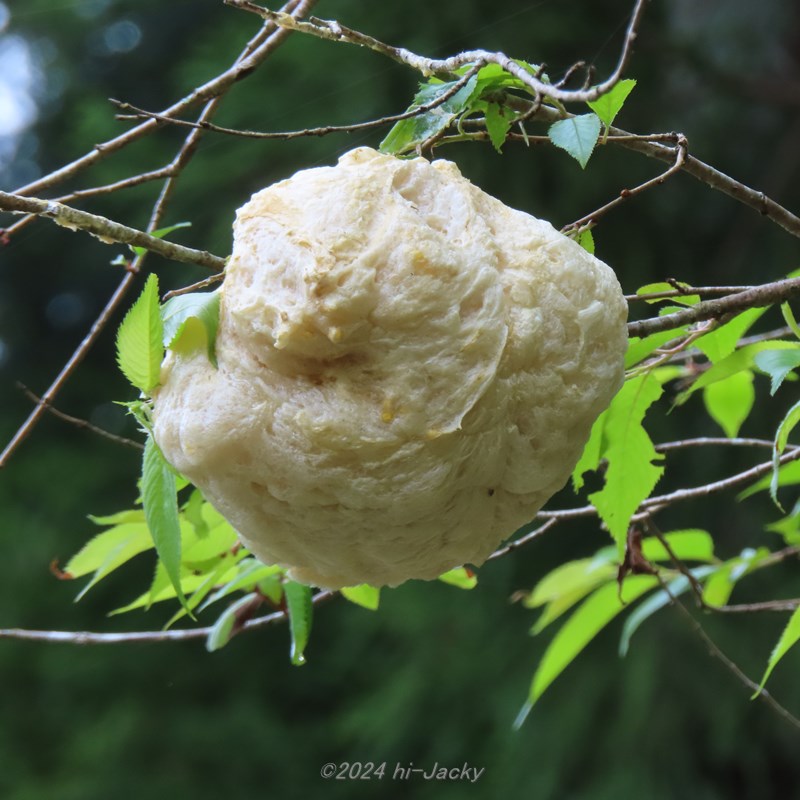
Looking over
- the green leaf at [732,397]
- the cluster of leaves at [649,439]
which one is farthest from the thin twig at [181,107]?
the green leaf at [732,397]

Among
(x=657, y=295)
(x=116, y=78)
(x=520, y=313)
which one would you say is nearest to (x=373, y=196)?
(x=520, y=313)

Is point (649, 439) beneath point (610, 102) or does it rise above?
beneath

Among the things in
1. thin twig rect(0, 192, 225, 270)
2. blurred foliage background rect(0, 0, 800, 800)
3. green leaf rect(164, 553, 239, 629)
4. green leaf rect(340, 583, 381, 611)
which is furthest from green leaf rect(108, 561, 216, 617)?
blurred foliage background rect(0, 0, 800, 800)

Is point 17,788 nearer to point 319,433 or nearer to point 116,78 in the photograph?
point 116,78

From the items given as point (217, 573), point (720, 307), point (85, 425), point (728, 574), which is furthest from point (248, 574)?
point (728, 574)

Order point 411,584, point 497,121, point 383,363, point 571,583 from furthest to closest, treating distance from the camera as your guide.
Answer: point 411,584 → point 571,583 → point 497,121 → point 383,363

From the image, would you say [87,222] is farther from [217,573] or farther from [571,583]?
[571,583]

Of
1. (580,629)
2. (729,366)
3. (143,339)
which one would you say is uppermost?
(143,339)
